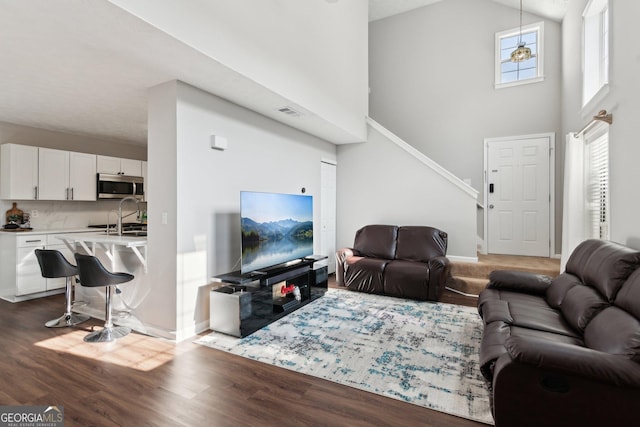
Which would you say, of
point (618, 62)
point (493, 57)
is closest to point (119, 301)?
point (618, 62)

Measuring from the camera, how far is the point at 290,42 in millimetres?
3561

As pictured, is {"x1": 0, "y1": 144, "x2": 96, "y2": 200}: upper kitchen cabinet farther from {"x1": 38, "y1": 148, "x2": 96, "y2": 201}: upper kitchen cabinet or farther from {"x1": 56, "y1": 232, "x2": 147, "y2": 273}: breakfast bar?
{"x1": 56, "y1": 232, "x2": 147, "y2": 273}: breakfast bar

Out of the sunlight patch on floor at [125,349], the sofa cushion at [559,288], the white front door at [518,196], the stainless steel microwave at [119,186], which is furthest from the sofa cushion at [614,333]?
the stainless steel microwave at [119,186]

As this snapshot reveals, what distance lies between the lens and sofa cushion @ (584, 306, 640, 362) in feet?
5.01

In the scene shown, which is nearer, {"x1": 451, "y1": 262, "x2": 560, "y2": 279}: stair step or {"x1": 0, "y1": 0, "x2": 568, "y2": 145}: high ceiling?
{"x1": 0, "y1": 0, "x2": 568, "y2": 145}: high ceiling

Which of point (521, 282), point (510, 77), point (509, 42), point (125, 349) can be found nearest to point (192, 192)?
point (125, 349)

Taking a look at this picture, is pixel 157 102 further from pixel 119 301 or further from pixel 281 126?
pixel 119 301

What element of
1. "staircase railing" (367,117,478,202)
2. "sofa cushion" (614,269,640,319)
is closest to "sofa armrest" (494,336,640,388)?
"sofa cushion" (614,269,640,319)

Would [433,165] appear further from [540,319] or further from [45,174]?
[45,174]

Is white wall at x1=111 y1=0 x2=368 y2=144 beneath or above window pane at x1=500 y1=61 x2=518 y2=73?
beneath

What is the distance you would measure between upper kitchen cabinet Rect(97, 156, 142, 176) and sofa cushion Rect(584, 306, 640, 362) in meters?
6.56

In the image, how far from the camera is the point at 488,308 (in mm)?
2688

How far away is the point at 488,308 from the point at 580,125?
10.3 ft

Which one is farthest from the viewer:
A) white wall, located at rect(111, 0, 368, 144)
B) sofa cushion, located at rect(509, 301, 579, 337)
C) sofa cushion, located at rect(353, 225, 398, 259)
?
sofa cushion, located at rect(353, 225, 398, 259)
